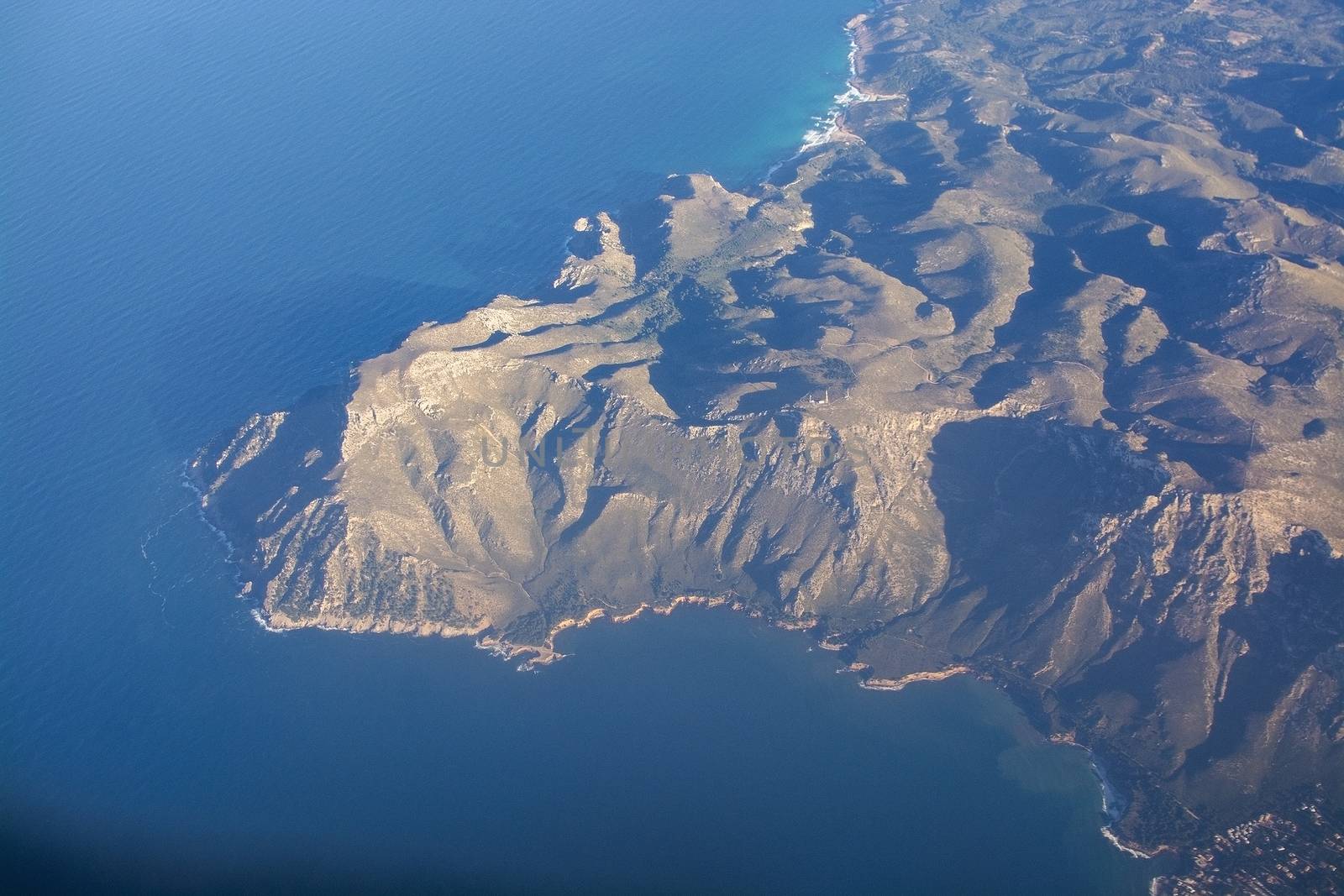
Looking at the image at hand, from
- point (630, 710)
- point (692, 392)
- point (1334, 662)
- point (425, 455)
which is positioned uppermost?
point (692, 392)

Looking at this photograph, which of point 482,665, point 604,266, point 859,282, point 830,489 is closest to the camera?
point 482,665

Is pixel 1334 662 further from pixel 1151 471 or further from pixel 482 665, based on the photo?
pixel 482 665

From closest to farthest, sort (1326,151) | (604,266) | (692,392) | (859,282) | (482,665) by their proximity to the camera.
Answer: (482,665) → (692,392) → (859,282) → (604,266) → (1326,151)

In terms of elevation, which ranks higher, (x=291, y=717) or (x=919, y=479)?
(x=919, y=479)

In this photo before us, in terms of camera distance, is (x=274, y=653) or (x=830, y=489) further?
(x=830, y=489)

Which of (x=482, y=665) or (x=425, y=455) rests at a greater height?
(x=425, y=455)

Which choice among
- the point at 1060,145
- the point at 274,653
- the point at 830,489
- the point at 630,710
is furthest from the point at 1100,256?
the point at 274,653
